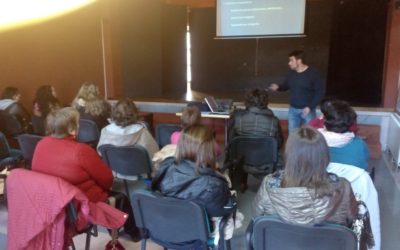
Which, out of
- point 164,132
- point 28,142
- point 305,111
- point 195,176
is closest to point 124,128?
point 164,132

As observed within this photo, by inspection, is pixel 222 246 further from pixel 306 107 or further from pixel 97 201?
pixel 306 107

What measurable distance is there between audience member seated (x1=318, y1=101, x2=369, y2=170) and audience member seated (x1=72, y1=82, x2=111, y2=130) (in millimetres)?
Answer: 2450

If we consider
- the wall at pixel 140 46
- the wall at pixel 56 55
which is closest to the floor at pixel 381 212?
the wall at pixel 56 55

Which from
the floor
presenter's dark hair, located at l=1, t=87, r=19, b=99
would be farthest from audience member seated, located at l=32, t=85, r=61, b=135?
the floor

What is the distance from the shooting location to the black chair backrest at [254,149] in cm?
304

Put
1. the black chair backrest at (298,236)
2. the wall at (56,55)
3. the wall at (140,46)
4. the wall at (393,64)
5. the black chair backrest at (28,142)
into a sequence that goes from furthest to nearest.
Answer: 1. the wall at (140,46)
2. the wall at (393,64)
3. the wall at (56,55)
4. the black chair backrest at (28,142)
5. the black chair backrest at (298,236)

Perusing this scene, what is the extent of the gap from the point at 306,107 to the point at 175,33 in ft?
15.4

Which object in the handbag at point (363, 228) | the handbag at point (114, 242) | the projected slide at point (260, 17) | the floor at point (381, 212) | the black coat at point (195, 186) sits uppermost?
the projected slide at point (260, 17)

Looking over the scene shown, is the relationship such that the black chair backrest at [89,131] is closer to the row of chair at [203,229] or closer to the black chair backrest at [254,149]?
the black chair backrest at [254,149]

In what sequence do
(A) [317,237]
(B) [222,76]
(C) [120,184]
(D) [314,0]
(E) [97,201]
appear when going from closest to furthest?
(A) [317,237] < (E) [97,201] < (C) [120,184] < (D) [314,0] < (B) [222,76]

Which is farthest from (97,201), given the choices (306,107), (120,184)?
(306,107)

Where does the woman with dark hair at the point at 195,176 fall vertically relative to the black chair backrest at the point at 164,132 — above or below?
above

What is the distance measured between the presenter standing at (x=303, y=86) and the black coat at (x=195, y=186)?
2.47m

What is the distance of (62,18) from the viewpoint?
5375mm
